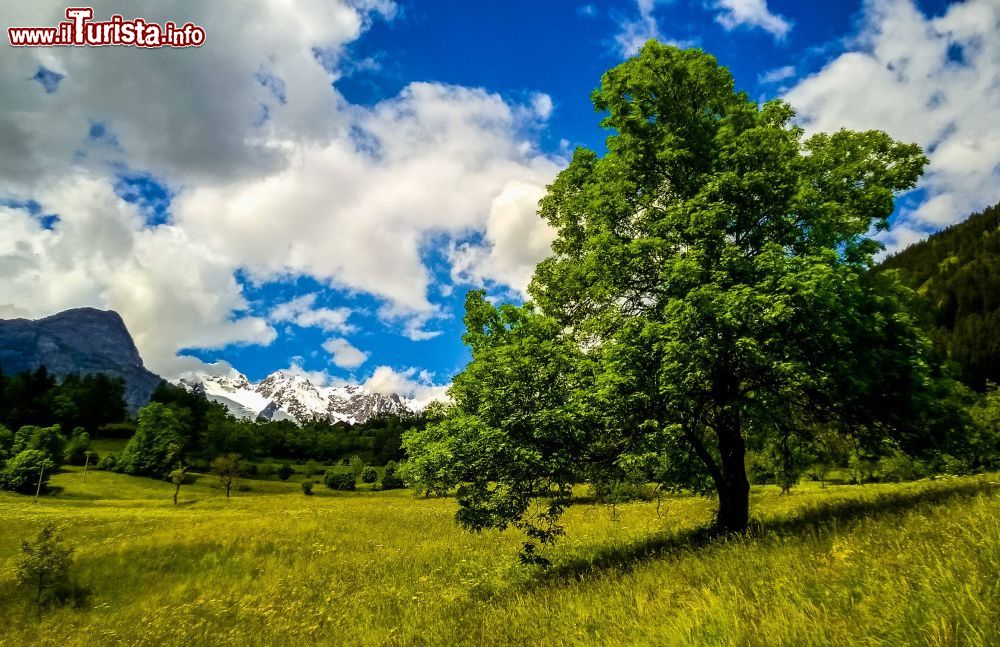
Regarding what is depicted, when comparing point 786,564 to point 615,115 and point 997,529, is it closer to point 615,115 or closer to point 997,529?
point 997,529

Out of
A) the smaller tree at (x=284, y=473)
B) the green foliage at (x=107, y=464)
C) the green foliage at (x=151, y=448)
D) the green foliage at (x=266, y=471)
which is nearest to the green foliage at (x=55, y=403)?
the green foliage at (x=107, y=464)

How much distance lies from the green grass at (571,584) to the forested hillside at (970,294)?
133 m

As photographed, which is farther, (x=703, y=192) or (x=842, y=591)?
(x=703, y=192)

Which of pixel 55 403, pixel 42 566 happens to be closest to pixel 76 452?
pixel 55 403

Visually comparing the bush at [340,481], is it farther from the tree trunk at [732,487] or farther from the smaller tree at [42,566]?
the tree trunk at [732,487]

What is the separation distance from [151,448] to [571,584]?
10136 centimetres

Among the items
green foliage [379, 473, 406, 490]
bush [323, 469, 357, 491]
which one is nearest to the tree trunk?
bush [323, 469, 357, 491]

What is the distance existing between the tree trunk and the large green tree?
0.05 meters

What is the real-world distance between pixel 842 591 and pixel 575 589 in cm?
504

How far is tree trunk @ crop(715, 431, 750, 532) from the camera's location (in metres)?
12.3

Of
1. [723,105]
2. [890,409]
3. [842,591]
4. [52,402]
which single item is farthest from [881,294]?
[52,402]

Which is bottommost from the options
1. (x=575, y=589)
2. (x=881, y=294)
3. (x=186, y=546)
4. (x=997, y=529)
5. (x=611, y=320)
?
(x=186, y=546)

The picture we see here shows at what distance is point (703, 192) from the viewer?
1131 centimetres

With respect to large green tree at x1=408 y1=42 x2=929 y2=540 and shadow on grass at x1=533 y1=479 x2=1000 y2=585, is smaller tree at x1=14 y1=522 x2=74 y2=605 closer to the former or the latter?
large green tree at x1=408 y1=42 x2=929 y2=540
